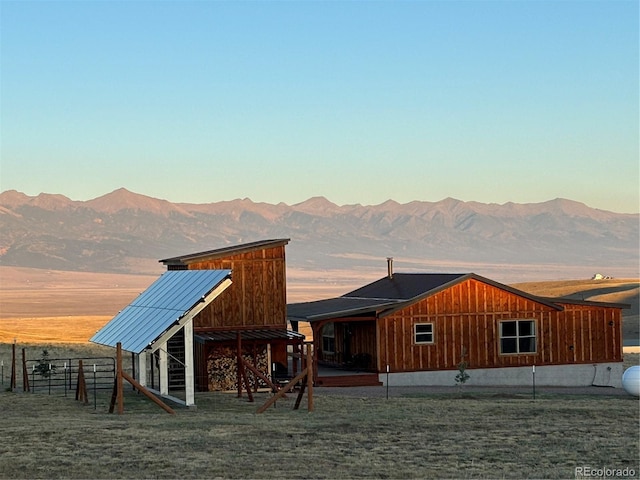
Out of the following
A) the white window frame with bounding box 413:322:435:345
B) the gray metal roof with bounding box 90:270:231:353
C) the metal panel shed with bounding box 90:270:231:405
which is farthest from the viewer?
the white window frame with bounding box 413:322:435:345

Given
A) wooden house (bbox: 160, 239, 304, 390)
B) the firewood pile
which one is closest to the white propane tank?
wooden house (bbox: 160, 239, 304, 390)

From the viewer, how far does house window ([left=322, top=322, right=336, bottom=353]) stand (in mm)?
41000

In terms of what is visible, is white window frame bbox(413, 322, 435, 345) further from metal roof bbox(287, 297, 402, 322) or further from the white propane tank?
the white propane tank

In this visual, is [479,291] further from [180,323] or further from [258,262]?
[180,323]

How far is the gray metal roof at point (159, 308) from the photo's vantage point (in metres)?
26.1

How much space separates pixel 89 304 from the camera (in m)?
186

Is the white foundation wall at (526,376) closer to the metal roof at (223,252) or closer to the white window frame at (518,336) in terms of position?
the white window frame at (518,336)

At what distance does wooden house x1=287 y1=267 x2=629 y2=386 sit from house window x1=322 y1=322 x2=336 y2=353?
0.77ft

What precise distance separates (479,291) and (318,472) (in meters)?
21.5

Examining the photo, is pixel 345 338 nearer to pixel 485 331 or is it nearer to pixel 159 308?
pixel 485 331

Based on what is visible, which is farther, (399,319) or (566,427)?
(399,319)

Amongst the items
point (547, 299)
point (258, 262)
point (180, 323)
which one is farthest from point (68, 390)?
point (547, 299)

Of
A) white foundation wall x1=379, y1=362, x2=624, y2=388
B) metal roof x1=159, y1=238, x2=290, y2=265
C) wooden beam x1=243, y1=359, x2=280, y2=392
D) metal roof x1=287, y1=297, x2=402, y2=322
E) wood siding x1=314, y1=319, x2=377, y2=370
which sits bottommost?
white foundation wall x1=379, y1=362, x2=624, y2=388

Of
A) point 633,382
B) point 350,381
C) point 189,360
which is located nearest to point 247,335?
point 350,381
